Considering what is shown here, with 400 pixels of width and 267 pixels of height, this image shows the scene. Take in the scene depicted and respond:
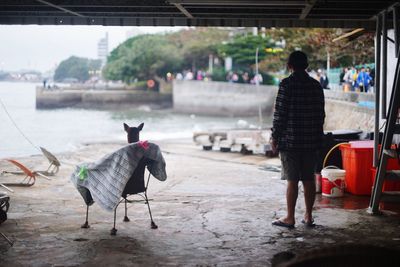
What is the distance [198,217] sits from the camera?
23.6 feet

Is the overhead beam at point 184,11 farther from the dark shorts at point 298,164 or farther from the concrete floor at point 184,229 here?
the concrete floor at point 184,229

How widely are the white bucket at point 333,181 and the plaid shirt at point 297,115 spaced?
2302 mm

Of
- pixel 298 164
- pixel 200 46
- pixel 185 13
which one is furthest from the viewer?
pixel 200 46

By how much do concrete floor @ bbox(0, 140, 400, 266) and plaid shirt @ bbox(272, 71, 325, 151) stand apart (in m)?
1.06

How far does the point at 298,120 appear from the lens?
6.31 m

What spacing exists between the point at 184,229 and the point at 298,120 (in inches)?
74.3

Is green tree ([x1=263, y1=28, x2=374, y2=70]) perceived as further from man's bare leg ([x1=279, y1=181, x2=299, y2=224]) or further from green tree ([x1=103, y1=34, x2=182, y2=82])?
green tree ([x1=103, y1=34, x2=182, y2=82])

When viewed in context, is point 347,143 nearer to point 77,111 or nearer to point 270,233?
point 270,233

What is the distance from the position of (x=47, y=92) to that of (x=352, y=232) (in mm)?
73473

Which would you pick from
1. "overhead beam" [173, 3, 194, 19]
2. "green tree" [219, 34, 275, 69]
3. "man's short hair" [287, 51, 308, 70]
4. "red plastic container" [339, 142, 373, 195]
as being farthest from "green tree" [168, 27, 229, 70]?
"man's short hair" [287, 51, 308, 70]

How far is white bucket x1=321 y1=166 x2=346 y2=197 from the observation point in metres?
8.50

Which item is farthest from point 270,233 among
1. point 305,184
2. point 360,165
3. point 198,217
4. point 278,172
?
point 278,172

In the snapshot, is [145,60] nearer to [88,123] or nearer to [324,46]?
[88,123]

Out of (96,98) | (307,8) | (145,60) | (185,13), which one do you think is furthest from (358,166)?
(96,98)
